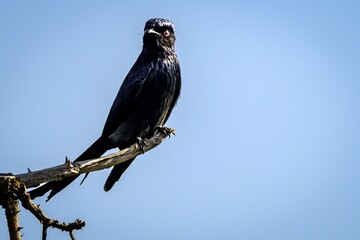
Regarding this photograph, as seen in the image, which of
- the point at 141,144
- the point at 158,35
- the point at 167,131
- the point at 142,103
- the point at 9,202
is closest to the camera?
the point at 9,202

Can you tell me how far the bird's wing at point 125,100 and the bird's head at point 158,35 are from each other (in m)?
0.48

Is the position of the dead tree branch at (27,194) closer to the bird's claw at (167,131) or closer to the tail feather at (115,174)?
the tail feather at (115,174)

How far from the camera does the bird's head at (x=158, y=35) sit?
8.70 metres

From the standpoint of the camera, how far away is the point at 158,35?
8.75m

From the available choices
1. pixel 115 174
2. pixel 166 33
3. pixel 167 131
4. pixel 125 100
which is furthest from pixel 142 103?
pixel 166 33

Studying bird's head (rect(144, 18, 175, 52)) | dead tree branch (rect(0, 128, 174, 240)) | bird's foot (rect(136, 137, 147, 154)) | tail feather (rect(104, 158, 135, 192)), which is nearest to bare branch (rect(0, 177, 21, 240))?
dead tree branch (rect(0, 128, 174, 240))

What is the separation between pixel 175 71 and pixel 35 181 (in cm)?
358

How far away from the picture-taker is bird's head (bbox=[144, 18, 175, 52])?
8.70 metres

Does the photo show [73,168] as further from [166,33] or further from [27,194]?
[166,33]

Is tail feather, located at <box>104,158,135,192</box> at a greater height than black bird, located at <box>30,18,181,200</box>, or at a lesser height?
lesser

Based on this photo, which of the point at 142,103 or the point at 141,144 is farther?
the point at 142,103

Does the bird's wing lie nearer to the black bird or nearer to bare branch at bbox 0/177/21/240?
the black bird

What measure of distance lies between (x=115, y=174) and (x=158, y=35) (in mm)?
2250

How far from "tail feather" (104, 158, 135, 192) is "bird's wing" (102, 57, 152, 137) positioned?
1.65 feet
